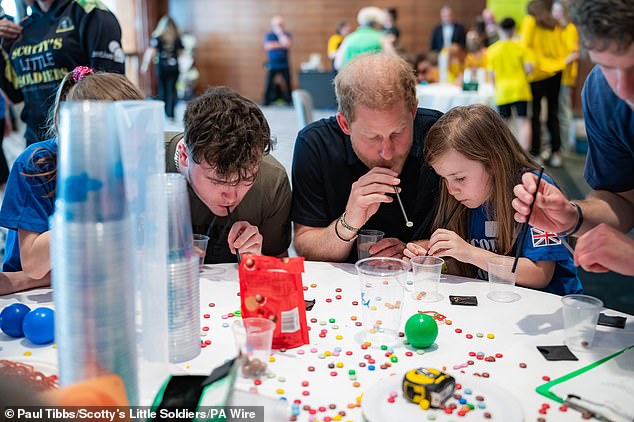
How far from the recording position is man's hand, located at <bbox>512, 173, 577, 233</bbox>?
1710 mm

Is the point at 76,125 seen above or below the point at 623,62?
below

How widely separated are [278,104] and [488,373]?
1276 centimetres

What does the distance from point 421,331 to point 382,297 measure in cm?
12

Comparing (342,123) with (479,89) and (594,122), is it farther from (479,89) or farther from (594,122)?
(479,89)

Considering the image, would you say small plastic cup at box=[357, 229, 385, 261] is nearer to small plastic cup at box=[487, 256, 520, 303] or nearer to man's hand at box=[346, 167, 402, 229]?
man's hand at box=[346, 167, 402, 229]

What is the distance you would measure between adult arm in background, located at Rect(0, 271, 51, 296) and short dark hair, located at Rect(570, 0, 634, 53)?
1.62 m

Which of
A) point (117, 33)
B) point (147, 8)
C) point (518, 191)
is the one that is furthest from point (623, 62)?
point (147, 8)

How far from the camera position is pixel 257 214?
2328 mm

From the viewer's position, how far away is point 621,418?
1.19 metres

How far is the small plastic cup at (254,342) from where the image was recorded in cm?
131

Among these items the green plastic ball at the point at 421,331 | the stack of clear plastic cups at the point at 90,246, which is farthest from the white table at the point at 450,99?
the stack of clear plastic cups at the point at 90,246

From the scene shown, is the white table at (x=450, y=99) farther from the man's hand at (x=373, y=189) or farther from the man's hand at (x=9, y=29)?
the man's hand at (x=373, y=189)

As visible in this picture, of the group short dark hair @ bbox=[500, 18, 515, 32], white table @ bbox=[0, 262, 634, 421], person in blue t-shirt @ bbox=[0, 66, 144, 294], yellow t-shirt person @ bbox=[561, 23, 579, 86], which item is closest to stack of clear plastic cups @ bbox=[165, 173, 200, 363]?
white table @ bbox=[0, 262, 634, 421]

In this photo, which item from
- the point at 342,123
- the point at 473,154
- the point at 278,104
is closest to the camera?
the point at 473,154
